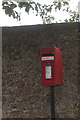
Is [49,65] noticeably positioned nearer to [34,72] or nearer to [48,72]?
[48,72]

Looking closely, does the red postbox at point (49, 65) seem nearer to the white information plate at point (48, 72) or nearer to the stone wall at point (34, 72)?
the white information plate at point (48, 72)

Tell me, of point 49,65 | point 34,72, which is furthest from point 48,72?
point 34,72

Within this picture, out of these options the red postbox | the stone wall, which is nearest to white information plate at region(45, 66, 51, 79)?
the red postbox

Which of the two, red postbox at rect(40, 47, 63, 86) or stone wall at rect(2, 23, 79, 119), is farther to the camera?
stone wall at rect(2, 23, 79, 119)

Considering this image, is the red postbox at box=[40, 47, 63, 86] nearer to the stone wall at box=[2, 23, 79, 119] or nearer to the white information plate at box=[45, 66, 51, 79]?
the white information plate at box=[45, 66, 51, 79]

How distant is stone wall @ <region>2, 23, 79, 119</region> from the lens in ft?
21.9

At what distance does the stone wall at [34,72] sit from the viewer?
666 centimetres

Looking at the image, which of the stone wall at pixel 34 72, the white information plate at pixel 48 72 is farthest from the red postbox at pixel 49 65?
the stone wall at pixel 34 72

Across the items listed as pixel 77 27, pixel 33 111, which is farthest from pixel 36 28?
pixel 33 111

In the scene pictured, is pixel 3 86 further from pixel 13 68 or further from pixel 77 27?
pixel 77 27

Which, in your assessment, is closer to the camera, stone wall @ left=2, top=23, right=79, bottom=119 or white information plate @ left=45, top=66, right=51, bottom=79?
white information plate @ left=45, top=66, right=51, bottom=79

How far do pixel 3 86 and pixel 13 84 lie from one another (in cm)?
27

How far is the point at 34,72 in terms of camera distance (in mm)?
6871

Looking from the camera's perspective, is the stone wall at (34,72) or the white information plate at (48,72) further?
the stone wall at (34,72)
